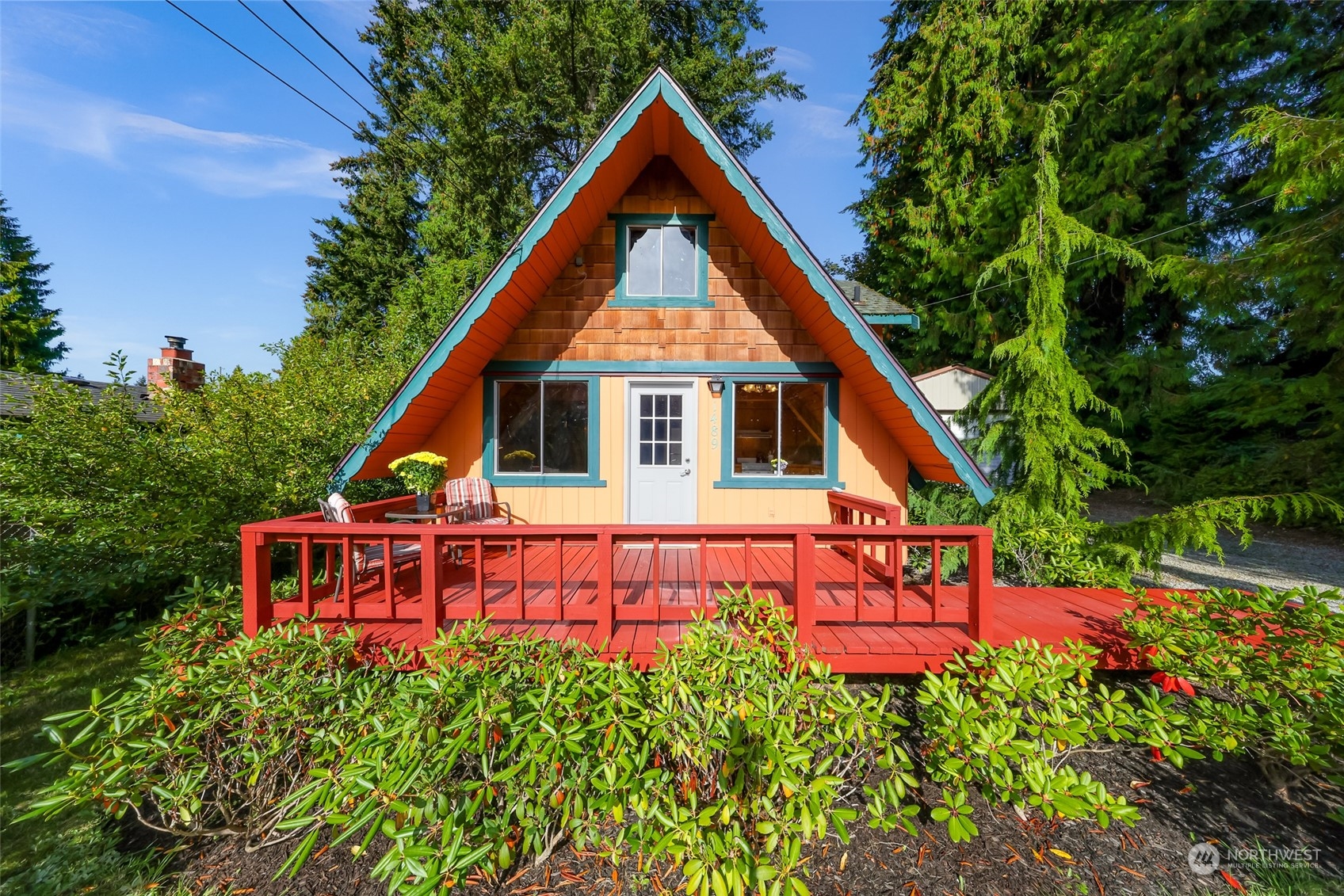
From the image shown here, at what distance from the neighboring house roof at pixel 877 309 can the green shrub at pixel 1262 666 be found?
3607 mm

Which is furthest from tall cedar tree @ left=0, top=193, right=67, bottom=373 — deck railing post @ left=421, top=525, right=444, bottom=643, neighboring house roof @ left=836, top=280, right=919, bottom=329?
neighboring house roof @ left=836, top=280, right=919, bottom=329

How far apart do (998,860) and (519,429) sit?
5416mm

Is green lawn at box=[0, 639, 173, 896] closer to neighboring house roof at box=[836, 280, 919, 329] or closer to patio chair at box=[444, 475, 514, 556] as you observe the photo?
patio chair at box=[444, 475, 514, 556]

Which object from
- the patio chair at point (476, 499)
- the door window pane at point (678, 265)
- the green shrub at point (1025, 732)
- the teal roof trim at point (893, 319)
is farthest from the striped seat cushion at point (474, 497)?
the teal roof trim at point (893, 319)

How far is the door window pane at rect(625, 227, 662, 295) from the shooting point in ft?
18.8

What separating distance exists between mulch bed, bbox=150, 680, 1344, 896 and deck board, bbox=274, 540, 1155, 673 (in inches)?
34.3

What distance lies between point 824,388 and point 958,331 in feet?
32.7

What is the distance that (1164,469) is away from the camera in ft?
38.6

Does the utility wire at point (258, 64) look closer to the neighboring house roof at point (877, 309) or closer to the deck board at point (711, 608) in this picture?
the deck board at point (711, 608)

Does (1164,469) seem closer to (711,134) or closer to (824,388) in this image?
(824,388)

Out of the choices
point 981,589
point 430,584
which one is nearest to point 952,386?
point 981,589

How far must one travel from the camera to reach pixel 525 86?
13.1 m

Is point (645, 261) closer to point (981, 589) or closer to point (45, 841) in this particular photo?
point (981, 589)

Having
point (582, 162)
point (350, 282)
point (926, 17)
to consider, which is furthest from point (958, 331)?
point (350, 282)
